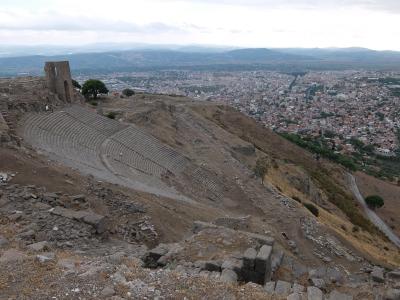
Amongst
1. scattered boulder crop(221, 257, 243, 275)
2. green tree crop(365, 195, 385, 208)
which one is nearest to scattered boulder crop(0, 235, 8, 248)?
scattered boulder crop(221, 257, 243, 275)

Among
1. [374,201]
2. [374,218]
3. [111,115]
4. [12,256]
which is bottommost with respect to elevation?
[374,218]

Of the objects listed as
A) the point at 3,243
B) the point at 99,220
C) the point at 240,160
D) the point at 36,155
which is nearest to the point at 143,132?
the point at 240,160

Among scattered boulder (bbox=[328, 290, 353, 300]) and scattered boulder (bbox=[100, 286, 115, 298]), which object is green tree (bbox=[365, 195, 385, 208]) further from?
scattered boulder (bbox=[100, 286, 115, 298])

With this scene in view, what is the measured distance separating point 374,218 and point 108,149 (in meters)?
30.2

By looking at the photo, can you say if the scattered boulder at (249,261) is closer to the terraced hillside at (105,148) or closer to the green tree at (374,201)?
the terraced hillside at (105,148)

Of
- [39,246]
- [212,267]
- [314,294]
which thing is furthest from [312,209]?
[39,246]

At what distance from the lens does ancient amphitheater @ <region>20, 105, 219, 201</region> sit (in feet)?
76.0

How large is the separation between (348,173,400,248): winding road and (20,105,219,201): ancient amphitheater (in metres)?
20.5

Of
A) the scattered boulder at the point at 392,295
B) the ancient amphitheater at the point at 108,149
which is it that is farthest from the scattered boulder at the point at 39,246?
the ancient amphitheater at the point at 108,149

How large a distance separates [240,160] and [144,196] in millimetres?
18377

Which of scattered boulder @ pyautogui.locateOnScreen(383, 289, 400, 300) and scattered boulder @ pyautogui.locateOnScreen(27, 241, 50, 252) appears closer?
scattered boulder @ pyautogui.locateOnScreen(383, 289, 400, 300)

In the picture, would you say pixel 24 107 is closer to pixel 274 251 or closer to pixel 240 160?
pixel 240 160

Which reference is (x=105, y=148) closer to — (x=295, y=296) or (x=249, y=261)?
(x=249, y=261)

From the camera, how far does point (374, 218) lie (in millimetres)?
45219
